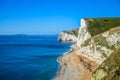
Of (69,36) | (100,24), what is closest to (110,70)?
(100,24)

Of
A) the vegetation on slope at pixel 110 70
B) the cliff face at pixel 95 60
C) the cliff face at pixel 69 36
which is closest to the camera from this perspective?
the vegetation on slope at pixel 110 70

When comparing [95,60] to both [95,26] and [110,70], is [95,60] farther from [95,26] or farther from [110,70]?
[95,26]

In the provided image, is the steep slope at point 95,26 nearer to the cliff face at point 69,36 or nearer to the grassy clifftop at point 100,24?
the grassy clifftop at point 100,24

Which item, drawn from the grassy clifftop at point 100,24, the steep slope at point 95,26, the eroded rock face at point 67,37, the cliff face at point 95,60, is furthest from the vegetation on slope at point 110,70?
the eroded rock face at point 67,37

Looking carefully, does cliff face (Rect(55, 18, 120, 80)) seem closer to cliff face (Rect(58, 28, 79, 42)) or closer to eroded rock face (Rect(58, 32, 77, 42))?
eroded rock face (Rect(58, 32, 77, 42))

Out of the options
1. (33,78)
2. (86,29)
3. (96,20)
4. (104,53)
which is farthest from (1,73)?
(96,20)
